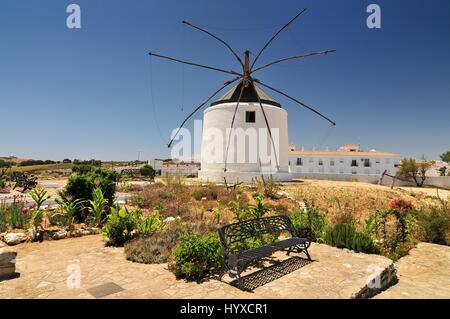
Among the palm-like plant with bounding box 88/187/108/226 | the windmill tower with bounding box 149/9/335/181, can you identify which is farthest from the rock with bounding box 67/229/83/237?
the windmill tower with bounding box 149/9/335/181

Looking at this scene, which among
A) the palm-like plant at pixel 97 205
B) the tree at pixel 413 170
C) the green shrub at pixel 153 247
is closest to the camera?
the green shrub at pixel 153 247

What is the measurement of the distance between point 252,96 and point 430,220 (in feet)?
56.4

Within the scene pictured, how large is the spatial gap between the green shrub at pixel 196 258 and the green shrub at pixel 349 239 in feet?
9.49

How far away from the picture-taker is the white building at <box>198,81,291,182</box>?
71.2 ft

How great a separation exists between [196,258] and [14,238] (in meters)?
4.48

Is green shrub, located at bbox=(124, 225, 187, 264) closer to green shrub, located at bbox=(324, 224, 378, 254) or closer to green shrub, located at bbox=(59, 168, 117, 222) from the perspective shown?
green shrub, located at bbox=(59, 168, 117, 222)

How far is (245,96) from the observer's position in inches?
885

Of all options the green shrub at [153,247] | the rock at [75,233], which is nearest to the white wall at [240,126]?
the rock at [75,233]

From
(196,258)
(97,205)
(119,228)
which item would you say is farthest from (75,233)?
(196,258)

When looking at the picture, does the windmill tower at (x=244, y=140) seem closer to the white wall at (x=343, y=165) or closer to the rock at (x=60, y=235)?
the rock at (x=60, y=235)

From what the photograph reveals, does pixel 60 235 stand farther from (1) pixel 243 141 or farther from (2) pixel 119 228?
(1) pixel 243 141

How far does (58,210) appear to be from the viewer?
25.3 feet

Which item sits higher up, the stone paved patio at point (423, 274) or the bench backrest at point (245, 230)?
the bench backrest at point (245, 230)

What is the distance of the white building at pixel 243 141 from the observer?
71.2 feet
